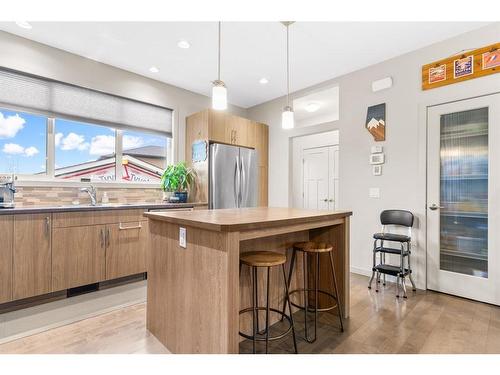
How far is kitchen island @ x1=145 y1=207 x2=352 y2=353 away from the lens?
59.3 inches

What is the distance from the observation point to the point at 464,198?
9.60 feet

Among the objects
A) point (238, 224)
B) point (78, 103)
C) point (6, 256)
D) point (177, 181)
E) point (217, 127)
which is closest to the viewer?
point (238, 224)

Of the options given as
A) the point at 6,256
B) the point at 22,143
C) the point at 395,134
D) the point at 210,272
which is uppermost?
the point at 395,134

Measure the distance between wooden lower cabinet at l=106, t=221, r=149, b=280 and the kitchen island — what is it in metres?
1.06

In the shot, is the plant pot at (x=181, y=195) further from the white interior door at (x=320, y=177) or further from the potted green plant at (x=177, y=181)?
the white interior door at (x=320, y=177)

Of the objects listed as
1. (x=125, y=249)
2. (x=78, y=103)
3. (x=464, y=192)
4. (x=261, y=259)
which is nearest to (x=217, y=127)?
(x=78, y=103)

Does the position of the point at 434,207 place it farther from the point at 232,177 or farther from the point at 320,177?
the point at 232,177

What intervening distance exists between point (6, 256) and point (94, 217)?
745 millimetres

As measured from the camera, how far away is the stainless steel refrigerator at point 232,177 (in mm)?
4090

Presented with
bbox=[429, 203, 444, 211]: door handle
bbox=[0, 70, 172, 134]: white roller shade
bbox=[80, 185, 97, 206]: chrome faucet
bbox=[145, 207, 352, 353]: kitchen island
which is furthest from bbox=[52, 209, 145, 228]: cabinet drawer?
bbox=[429, 203, 444, 211]: door handle

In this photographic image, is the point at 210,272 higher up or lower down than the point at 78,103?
lower down

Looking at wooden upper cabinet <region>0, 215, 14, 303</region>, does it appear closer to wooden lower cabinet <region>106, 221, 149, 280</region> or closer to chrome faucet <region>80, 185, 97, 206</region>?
wooden lower cabinet <region>106, 221, 149, 280</region>

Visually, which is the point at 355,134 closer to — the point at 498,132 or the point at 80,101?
the point at 498,132
